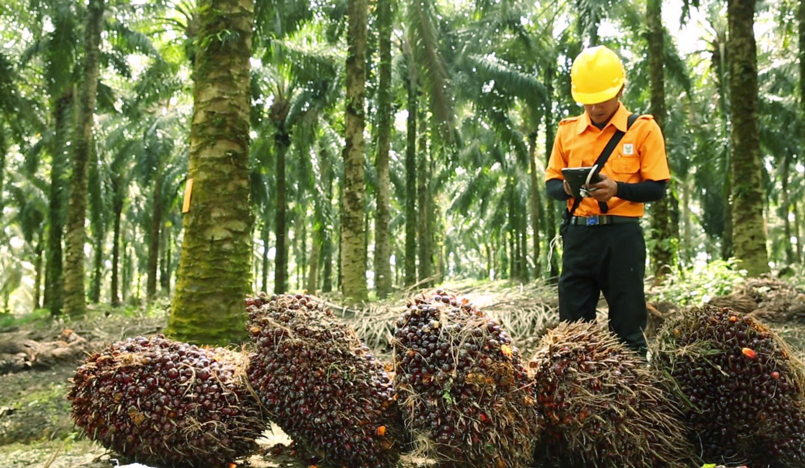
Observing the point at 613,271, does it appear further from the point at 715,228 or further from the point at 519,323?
the point at 715,228

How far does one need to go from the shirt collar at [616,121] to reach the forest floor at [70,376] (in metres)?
1.58

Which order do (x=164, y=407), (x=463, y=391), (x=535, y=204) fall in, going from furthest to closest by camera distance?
1. (x=535, y=204)
2. (x=164, y=407)
3. (x=463, y=391)

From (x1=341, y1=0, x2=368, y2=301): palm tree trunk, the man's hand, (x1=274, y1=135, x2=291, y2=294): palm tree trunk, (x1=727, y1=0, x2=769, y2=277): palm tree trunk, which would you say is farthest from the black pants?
(x1=274, y1=135, x2=291, y2=294): palm tree trunk

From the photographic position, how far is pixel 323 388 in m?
2.31

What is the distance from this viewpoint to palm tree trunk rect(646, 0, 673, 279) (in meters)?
8.83

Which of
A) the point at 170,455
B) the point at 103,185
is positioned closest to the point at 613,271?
the point at 170,455

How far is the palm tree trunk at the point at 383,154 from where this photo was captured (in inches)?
443

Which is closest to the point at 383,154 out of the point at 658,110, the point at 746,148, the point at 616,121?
the point at 658,110

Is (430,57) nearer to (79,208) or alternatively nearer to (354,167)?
(354,167)

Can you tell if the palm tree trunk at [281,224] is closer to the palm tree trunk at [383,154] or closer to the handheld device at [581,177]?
the palm tree trunk at [383,154]

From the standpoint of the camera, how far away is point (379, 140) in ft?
39.2

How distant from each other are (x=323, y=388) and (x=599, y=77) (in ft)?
6.95

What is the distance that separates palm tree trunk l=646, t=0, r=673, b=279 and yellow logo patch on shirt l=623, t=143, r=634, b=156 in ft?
19.6

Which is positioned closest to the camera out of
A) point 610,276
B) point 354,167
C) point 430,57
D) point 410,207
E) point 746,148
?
point 610,276
